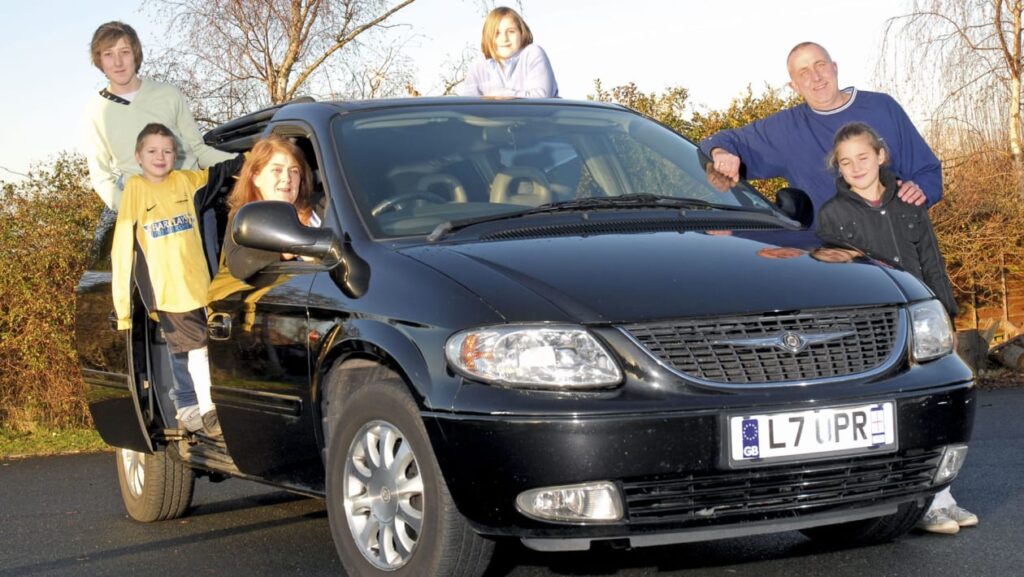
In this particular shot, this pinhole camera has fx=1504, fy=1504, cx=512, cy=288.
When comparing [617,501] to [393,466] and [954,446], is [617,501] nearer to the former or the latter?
[393,466]

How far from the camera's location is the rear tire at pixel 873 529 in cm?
529

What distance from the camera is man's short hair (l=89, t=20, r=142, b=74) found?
7684 millimetres

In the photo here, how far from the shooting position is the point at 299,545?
619 cm

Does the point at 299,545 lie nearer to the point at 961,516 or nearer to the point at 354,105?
the point at 354,105

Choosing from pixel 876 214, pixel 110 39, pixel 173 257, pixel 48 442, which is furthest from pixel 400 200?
pixel 48 442

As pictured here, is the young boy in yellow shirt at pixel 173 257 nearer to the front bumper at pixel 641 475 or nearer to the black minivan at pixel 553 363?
the black minivan at pixel 553 363

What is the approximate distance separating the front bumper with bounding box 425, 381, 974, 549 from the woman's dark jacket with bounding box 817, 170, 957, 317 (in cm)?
165

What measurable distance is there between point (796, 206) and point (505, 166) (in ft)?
4.00

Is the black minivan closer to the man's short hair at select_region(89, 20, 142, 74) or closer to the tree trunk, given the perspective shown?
the man's short hair at select_region(89, 20, 142, 74)

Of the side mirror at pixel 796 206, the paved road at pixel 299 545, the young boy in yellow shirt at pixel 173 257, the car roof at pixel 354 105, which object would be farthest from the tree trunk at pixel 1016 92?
the young boy in yellow shirt at pixel 173 257

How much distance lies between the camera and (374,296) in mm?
4848

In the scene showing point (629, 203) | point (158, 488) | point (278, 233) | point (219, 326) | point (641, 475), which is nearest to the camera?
point (641, 475)

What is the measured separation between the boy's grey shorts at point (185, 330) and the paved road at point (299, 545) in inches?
33.8

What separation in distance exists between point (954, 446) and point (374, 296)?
1.91 m
